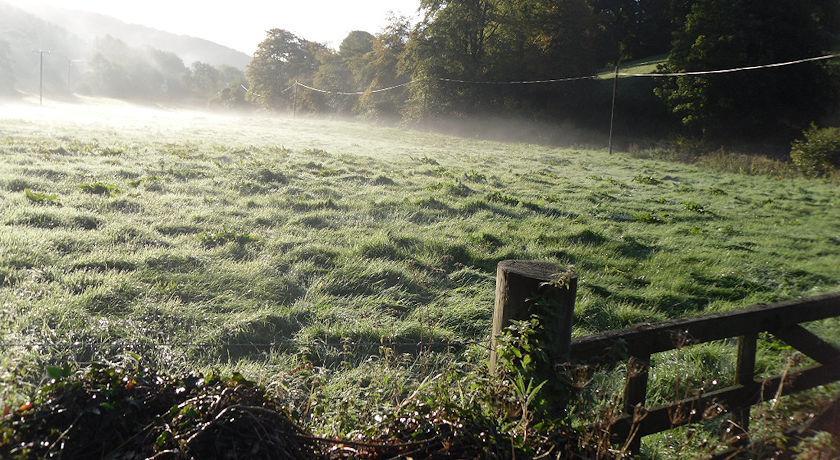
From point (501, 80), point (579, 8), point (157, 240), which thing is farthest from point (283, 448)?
point (579, 8)

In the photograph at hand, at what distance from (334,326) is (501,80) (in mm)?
39552

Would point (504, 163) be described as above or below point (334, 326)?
above

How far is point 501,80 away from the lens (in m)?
42.2

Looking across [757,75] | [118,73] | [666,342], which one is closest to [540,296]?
[666,342]

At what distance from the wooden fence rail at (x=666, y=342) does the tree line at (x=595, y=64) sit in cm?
3031

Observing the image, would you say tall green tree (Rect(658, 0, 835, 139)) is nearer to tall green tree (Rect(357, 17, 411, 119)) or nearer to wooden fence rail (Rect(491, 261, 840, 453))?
tall green tree (Rect(357, 17, 411, 119))

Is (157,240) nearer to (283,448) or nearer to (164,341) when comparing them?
(164,341)

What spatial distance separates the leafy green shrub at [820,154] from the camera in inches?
862

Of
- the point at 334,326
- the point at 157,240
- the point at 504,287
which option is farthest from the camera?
the point at 157,240

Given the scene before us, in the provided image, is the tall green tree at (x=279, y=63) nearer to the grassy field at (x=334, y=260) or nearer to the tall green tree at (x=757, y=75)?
the tall green tree at (x=757, y=75)

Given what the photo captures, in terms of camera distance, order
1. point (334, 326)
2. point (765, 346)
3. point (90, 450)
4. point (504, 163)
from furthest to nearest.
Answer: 1. point (504, 163)
2. point (765, 346)
3. point (334, 326)
4. point (90, 450)

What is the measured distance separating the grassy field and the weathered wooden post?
63cm

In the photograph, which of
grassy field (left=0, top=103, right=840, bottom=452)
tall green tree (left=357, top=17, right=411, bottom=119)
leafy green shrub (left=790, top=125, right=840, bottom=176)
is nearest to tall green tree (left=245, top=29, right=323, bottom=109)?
tall green tree (left=357, top=17, right=411, bottom=119)

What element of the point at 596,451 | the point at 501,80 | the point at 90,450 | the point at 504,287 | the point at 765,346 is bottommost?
the point at 765,346
